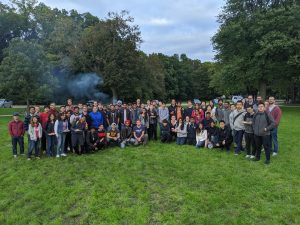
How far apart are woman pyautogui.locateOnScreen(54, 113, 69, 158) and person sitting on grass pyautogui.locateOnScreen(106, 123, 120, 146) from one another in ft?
5.94

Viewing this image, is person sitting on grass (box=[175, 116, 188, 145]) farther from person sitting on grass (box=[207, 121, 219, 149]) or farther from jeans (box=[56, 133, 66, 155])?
jeans (box=[56, 133, 66, 155])

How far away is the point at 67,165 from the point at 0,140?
6.60 m

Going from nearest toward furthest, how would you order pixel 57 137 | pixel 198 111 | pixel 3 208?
pixel 3 208 → pixel 57 137 → pixel 198 111

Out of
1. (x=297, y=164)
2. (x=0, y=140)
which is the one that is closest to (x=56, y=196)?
(x=297, y=164)

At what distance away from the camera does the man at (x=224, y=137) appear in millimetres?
11773

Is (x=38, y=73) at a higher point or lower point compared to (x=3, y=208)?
higher

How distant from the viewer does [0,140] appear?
15078mm

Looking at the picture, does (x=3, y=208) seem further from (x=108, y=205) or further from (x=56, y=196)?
(x=108, y=205)

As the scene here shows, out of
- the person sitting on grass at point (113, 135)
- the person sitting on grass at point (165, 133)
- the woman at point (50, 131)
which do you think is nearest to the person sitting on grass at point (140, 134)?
the person sitting on grass at point (113, 135)

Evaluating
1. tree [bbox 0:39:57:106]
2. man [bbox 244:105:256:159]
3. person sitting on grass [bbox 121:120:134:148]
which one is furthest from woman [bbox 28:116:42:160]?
tree [bbox 0:39:57:106]

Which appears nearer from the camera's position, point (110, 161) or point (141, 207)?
point (141, 207)

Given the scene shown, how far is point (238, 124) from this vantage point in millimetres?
11070

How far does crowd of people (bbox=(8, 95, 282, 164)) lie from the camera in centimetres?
1051

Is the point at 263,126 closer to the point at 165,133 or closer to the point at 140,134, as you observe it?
the point at 165,133
